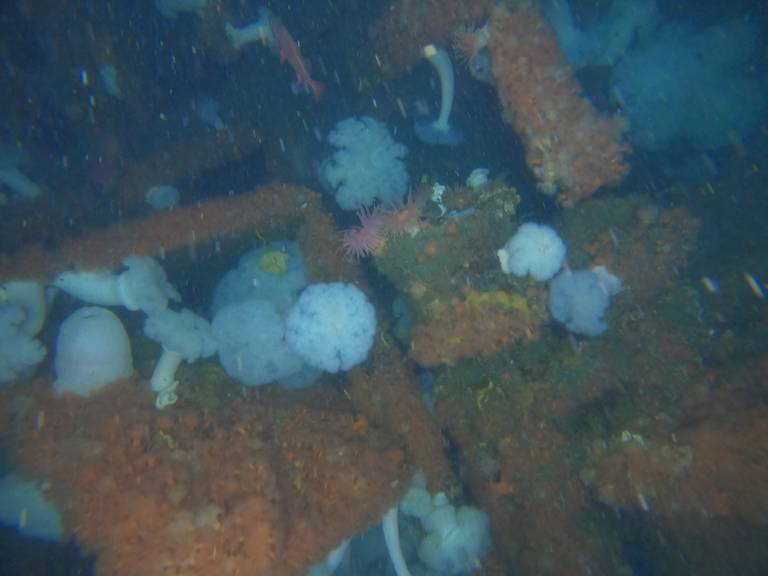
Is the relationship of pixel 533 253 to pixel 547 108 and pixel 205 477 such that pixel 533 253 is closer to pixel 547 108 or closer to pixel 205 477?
pixel 547 108

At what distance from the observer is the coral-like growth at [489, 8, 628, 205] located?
530 cm

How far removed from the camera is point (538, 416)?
4.55m

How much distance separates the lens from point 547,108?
5.27m

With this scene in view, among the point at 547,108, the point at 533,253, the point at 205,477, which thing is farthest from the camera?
the point at 547,108

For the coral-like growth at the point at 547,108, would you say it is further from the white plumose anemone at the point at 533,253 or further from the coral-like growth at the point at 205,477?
the coral-like growth at the point at 205,477

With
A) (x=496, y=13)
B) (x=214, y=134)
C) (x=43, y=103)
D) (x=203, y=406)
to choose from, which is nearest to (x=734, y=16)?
(x=496, y=13)

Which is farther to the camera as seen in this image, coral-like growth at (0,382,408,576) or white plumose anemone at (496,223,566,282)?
white plumose anemone at (496,223,566,282)

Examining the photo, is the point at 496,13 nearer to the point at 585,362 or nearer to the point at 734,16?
the point at 585,362

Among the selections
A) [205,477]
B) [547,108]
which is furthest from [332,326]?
[547,108]

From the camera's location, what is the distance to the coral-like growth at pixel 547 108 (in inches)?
209

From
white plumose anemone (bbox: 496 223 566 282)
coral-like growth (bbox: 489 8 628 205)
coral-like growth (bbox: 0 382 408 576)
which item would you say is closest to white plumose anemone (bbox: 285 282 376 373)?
coral-like growth (bbox: 0 382 408 576)

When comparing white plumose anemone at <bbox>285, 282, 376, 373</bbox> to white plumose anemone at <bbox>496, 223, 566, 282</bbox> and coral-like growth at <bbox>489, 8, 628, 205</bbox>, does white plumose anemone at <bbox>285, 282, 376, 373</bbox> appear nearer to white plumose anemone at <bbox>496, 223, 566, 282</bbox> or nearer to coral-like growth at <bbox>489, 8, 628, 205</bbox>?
white plumose anemone at <bbox>496, 223, 566, 282</bbox>

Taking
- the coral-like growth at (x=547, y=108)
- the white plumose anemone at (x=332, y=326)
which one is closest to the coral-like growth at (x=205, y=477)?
the white plumose anemone at (x=332, y=326)

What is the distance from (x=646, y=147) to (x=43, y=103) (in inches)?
441
